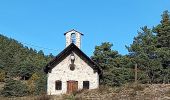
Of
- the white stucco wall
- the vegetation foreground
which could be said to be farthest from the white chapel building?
the vegetation foreground

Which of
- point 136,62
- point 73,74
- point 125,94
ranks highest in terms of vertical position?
point 136,62

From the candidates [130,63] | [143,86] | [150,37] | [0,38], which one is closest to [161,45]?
[150,37]

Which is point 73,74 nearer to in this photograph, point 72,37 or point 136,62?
point 72,37

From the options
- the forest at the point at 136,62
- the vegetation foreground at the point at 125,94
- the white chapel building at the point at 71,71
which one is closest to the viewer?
the vegetation foreground at the point at 125,94

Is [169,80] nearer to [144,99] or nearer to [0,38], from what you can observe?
[144,99]

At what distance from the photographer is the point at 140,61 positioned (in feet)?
253

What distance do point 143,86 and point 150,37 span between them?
161 ft

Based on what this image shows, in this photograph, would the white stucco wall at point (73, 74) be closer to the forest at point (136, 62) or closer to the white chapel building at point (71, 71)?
the white chapel building at point (71, 71)

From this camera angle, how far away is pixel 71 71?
172 ft

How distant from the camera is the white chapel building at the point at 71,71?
5194 cm

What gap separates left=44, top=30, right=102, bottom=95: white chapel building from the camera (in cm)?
5194

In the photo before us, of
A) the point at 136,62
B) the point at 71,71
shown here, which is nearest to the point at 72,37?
the point at 71,71

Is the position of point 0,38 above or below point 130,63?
above

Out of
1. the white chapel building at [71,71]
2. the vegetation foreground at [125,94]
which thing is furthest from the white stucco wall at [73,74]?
the vegetation foreground at [125,94]
